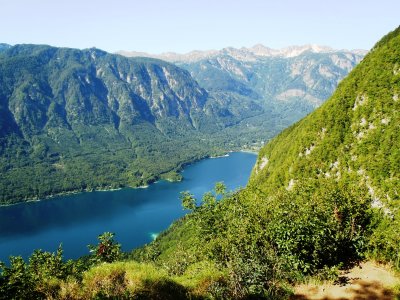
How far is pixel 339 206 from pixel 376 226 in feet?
13.8

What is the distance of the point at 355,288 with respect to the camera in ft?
76.8

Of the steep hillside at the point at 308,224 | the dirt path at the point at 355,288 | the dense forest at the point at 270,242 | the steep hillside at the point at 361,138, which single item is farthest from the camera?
the steep hillside at the point at 361,138

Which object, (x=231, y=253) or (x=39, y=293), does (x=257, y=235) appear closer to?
(x=231, y=253)

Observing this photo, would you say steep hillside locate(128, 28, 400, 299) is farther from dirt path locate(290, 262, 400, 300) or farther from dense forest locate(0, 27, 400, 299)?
dirt path locate(290, 262, 400, 300)

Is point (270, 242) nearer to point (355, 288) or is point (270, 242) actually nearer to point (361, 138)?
point (355, 288)

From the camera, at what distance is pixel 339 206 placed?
3353 centimetres

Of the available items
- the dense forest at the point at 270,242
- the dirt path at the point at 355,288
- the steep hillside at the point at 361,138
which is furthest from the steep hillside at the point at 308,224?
the dirt path at the point at 355,288

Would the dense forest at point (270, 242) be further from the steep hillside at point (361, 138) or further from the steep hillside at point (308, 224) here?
the steep hillside at point (361, 138)

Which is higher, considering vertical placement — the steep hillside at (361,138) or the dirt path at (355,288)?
the steep hillside at (361,138)

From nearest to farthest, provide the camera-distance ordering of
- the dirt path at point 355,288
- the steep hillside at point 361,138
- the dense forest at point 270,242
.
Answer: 1. the dense forest at point 270,242
2. the dirt path at point 355,288
3. the steep hillside at point 361,138

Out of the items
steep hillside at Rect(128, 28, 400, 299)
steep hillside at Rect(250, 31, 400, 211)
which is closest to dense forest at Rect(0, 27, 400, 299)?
steep hillside at Rect(128, 28, 400, 299)

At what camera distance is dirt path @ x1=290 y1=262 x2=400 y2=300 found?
22047 millimetres

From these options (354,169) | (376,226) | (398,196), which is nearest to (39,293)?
(376,226)

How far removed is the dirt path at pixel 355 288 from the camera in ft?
72.3
